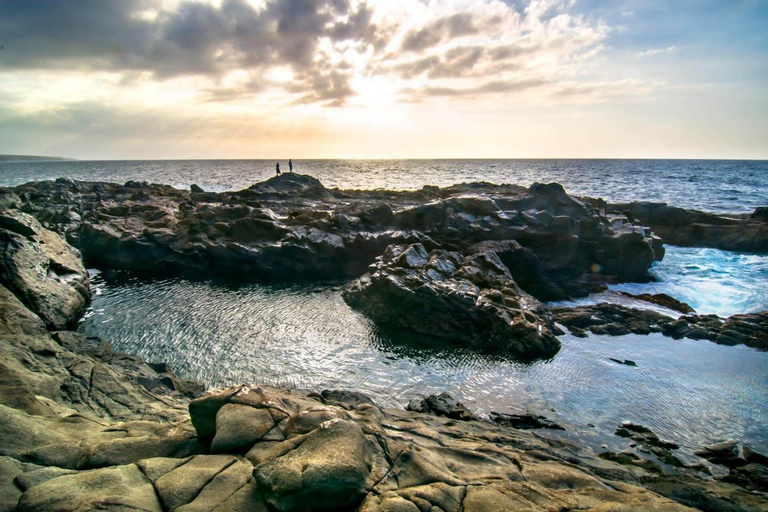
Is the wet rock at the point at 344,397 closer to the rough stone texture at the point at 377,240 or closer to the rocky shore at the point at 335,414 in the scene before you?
the rocky shore at the point at 335,414

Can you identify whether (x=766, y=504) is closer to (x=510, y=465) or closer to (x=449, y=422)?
(x=510, y=465)

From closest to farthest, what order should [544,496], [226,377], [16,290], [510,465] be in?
[544,496] → [510,465] → [226,377] → [16,290]

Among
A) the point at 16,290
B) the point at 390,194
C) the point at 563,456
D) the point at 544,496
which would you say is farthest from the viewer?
the point at 390,194

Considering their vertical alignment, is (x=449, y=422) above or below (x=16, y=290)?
below

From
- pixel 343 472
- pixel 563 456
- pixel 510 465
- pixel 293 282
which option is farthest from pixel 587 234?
pixel 343 472

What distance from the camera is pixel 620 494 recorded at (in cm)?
774

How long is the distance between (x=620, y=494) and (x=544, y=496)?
1.73m

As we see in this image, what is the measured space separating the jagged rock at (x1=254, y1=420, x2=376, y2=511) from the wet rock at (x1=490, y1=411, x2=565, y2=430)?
8221 mm

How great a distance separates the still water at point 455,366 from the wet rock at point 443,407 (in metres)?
0.83

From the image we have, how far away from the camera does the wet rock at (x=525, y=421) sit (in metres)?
13.7

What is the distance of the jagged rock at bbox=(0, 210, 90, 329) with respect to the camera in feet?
61.4

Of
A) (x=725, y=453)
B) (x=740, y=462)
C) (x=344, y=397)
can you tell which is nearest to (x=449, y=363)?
(x=344, y=397)

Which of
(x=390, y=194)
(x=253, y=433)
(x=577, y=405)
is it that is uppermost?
(x=390, y=194)

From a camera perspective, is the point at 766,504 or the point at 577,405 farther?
the point at 577,405
